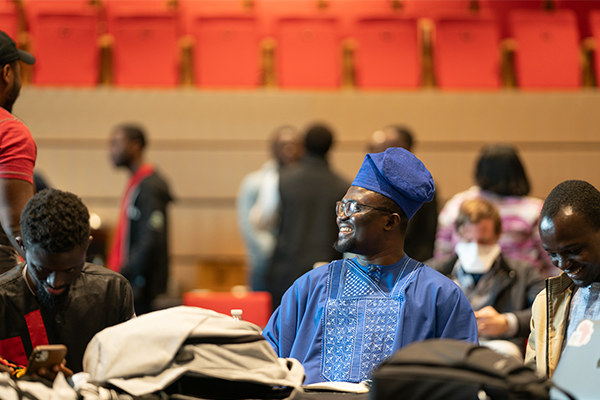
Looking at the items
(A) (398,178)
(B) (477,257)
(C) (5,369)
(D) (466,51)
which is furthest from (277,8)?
(C) (5,369)

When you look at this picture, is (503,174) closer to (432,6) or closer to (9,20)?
(432,6)

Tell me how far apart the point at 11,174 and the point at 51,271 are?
21.0 inches

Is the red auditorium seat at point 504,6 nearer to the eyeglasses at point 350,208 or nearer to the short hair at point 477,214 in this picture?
the short hair at point 477,214

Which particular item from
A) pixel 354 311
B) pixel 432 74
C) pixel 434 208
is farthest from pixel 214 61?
pixel 354 311

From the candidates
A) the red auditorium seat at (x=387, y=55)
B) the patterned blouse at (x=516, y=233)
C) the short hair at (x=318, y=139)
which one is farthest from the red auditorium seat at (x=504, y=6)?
the patterned blouse at (x=516, y=233)

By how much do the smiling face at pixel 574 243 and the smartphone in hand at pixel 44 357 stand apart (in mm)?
1235

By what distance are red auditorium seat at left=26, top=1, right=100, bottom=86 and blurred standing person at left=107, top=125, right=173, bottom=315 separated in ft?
5.67

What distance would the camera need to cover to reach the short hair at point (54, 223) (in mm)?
1661

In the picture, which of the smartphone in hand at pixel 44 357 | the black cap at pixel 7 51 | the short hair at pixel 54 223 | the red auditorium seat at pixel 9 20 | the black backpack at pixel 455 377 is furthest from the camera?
the red auditorium seat at pixel 9 20

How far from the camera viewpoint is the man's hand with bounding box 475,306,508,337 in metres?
2.58

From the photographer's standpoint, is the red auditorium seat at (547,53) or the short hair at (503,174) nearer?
the short hair at (503,174)

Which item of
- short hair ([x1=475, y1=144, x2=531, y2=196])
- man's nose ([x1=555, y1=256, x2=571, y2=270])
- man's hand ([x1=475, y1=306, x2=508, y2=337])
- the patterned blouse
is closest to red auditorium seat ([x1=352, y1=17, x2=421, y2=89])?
short hair ([x1=475, y1=144, x2=531, y2=196])

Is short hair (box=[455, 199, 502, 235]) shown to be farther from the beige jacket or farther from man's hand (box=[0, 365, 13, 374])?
man's hand (box=[0, 365, 13, 374])

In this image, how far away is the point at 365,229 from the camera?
1.96 metres
